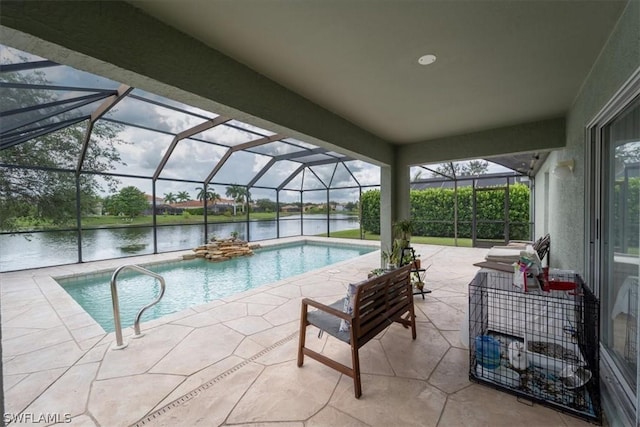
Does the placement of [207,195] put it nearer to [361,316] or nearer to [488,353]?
[361,316]

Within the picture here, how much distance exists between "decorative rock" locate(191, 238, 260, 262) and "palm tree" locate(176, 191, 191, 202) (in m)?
1.55

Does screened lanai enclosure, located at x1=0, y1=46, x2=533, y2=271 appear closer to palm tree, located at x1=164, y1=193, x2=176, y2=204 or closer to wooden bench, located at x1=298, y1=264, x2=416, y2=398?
palm tree, located at x1=164, y1=193, x2=176, y2=204

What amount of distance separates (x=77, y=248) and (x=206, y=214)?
322cm

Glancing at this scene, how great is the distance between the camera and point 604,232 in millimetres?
2301

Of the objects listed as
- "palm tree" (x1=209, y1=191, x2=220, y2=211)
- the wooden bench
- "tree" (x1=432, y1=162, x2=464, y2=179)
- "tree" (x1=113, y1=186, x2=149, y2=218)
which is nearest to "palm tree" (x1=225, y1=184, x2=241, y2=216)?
"palm tree" (x1=209, y1=191, x2=220, y2=211)

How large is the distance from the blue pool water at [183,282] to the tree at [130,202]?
5.71ft

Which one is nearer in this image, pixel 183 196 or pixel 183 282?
pixel 183 282

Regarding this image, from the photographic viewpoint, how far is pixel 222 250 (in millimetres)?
7891

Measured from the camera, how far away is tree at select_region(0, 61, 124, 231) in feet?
17.8

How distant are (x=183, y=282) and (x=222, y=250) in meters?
2.38

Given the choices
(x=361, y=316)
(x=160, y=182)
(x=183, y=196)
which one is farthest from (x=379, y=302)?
(x=183, y=196)

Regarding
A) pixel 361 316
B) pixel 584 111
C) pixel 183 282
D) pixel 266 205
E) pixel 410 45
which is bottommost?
pixel 183 282

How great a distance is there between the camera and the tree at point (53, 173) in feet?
17.8

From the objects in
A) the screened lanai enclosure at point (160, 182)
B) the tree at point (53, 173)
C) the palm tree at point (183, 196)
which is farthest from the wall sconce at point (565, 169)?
the palm tree at point (183, 196)
